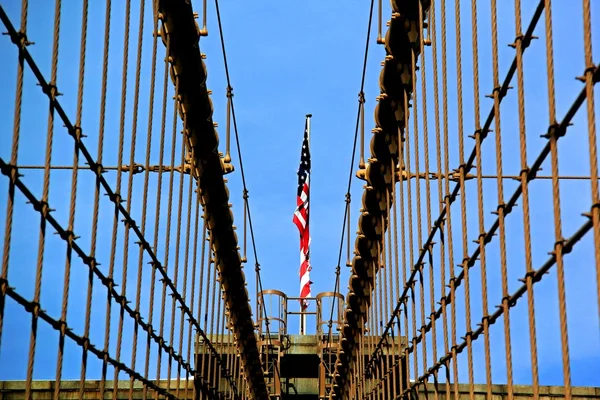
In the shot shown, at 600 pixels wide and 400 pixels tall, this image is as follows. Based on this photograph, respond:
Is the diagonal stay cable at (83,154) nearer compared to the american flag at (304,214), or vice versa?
the diagonal stay cable at (83,154)

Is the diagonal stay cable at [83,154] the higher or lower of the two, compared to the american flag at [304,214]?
lower

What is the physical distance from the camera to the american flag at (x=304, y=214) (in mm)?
26031

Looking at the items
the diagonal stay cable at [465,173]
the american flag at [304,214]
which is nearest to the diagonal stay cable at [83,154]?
the diagonal stay cable at [465,173]

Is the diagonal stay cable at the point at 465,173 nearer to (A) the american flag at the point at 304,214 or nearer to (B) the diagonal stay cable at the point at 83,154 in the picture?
(B) the diagonal stay cable at the point at 83,154

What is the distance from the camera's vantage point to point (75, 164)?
7.46 m

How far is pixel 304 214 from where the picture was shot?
2614cm

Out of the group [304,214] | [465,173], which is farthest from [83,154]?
[304,214]

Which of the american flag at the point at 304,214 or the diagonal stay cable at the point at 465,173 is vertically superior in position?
the american flag at the point at 304,214

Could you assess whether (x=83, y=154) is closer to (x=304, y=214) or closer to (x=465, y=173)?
(x=465, y=173)

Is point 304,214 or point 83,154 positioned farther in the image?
point 304,214

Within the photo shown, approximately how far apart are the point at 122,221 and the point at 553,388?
1148 cm

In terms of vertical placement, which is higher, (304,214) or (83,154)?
(304,214)

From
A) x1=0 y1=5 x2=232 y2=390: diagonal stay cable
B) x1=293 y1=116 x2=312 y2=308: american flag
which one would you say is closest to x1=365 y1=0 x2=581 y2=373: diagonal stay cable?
x1=0 y1=5 x2=232 y2=390: diagonal stay cable

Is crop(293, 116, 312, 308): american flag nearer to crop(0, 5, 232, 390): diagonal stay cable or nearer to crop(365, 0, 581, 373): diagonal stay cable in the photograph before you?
crop(365, 0, 581, 373): diagonal stay cable
